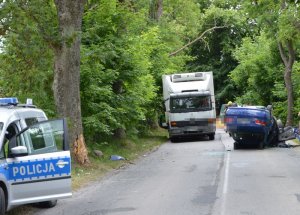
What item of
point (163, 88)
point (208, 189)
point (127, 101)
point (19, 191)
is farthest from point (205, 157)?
point (19, 191)

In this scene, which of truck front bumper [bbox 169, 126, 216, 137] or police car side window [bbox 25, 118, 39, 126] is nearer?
police car side window [bbox 25, 118, 39, 126]

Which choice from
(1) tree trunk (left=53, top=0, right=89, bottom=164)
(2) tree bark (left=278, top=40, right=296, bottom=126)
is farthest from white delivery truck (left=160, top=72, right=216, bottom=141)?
(1) tree trunk (left=53, top=0, right=89, bottom=164)

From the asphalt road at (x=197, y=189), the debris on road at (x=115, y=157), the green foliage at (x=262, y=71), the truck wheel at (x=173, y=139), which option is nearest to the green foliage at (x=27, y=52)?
the debris on road at (x=115, y=157)

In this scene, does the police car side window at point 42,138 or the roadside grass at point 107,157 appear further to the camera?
the roadside grass at point 107,157

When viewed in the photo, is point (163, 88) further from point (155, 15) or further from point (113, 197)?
point (113, 197)

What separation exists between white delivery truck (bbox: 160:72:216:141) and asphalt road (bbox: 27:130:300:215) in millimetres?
9393

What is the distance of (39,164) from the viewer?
8.51m

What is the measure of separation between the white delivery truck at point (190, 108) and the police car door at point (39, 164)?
65.2 ft

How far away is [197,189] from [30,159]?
462 centimetres

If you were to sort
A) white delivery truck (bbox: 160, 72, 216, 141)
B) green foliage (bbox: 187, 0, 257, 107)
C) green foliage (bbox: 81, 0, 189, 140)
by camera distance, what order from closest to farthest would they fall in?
green foliage (bbox: 81, 0, 189, 140) < white delivery truck (bbox: 160, 72, 216, 141) < green foliage (bbox: 187, 0, 257, 107)

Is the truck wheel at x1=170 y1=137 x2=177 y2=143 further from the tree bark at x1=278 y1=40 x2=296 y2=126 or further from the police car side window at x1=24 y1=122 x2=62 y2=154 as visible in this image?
the police car side window at x1=24 y1=122 x2=62 y2=154

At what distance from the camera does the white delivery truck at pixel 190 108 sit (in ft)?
94.3

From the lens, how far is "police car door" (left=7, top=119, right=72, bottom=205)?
26.9ft

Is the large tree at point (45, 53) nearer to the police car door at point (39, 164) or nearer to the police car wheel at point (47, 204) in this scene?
the police car wheel at point (47, 204)
